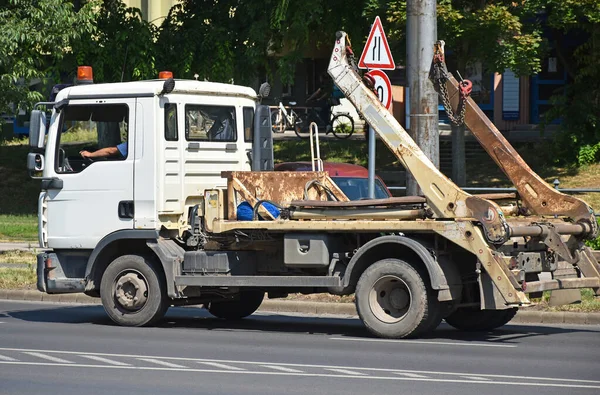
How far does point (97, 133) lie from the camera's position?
48.3ft

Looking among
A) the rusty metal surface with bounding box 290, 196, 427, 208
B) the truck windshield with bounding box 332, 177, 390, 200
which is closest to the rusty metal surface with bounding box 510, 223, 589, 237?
the rusty metal surface with bounding box 290, 196, 427, 208

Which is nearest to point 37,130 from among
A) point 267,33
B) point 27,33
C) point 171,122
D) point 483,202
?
point 171,122

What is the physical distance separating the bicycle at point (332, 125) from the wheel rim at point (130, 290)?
2404 centimetres

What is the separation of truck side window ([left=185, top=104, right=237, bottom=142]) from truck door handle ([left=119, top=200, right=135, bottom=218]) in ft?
3.19

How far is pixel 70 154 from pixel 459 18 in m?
16.0

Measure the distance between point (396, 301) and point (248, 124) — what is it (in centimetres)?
327

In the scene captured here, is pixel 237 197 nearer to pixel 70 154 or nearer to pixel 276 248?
pixel 276 248

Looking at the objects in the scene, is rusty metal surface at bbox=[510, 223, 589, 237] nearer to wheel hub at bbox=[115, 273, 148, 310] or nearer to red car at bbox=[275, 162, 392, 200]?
wheel hub at bbox=[115, 273, 148, 310]

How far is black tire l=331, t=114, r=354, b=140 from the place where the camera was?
38.3 m

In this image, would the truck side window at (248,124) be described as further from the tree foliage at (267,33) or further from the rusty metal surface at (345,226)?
the tree foliage at (267,33)

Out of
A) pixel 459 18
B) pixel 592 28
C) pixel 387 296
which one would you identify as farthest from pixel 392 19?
pixel 387 296

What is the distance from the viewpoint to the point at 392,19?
2905 cm

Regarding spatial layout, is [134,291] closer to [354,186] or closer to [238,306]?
[238,306]

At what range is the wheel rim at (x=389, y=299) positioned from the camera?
42.0 ft
